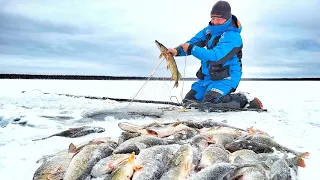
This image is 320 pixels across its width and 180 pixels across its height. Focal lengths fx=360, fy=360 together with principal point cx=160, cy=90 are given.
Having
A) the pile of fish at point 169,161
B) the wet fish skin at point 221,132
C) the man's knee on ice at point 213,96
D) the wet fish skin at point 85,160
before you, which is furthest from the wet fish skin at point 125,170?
the man's knee on ice at point 213,96

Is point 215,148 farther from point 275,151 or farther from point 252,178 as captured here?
point 275,151

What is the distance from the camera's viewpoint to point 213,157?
3482 mm

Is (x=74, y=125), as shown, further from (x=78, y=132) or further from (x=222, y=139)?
(x=222, y=139)

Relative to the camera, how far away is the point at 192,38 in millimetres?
10125

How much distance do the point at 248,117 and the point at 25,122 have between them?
479cm

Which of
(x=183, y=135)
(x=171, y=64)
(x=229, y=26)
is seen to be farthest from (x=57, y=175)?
(x=229, y=26)

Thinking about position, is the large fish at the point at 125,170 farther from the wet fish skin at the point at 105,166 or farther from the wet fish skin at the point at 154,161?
the wet fish skin at the point at 105,166

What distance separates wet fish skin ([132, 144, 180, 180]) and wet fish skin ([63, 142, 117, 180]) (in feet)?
1.48

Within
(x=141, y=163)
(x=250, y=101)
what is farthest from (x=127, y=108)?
(x=141, y=163)

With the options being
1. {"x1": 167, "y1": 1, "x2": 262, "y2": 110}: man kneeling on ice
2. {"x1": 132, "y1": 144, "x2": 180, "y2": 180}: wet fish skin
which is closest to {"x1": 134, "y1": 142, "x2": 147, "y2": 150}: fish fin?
{"x1": 132, "y1": 144, "x2": 180, "y2": 180}: wet fish skin

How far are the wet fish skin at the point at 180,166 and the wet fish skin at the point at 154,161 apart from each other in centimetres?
8

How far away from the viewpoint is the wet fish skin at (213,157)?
3.42 metres

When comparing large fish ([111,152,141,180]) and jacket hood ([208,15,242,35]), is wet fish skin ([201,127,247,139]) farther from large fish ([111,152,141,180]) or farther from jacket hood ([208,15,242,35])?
jacket hood ([208,15,242,35])

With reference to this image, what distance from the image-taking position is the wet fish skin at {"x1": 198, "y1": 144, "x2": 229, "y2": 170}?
342cm
